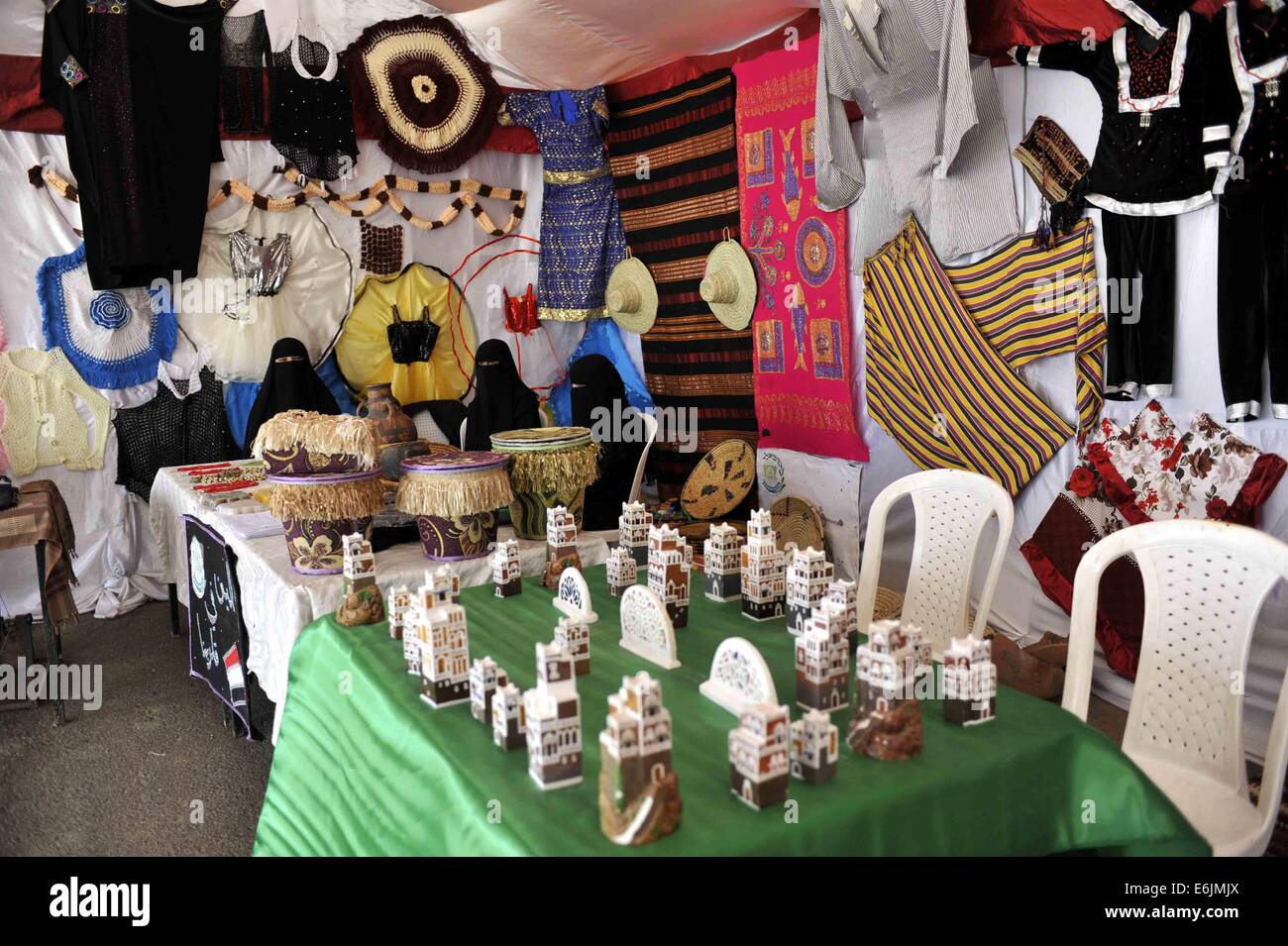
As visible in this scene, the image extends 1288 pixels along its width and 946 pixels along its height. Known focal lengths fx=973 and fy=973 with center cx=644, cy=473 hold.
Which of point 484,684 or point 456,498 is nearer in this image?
point 484,684

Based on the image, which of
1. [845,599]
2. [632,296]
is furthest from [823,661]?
[632,296]

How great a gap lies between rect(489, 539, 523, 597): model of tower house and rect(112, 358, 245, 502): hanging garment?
3296mm

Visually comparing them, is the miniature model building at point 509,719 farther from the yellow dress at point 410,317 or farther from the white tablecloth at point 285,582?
the yellow dress at point 410,317

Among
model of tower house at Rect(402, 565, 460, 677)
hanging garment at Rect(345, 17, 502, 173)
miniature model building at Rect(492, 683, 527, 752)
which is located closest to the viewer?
miniature model building at Rect(492, 683, 527, 752)

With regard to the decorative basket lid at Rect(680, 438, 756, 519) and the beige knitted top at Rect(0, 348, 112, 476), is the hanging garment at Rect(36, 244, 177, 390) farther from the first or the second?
the decorative basket lid at Rect(680, 438, 756, 519)

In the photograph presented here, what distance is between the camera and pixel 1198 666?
1.94 metres

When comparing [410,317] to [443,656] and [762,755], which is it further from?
[762,755]

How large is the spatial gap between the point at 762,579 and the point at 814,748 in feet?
2.22

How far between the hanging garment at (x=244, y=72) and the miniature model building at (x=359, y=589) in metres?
3.63

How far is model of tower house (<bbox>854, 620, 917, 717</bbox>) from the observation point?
1440mm

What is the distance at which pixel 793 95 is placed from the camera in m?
4.36

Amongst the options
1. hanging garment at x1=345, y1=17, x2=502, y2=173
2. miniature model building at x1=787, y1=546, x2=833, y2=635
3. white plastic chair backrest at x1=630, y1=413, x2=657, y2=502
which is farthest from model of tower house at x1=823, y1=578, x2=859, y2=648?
hanging garment at x1=345, y1=17, x2=502, y2=173
